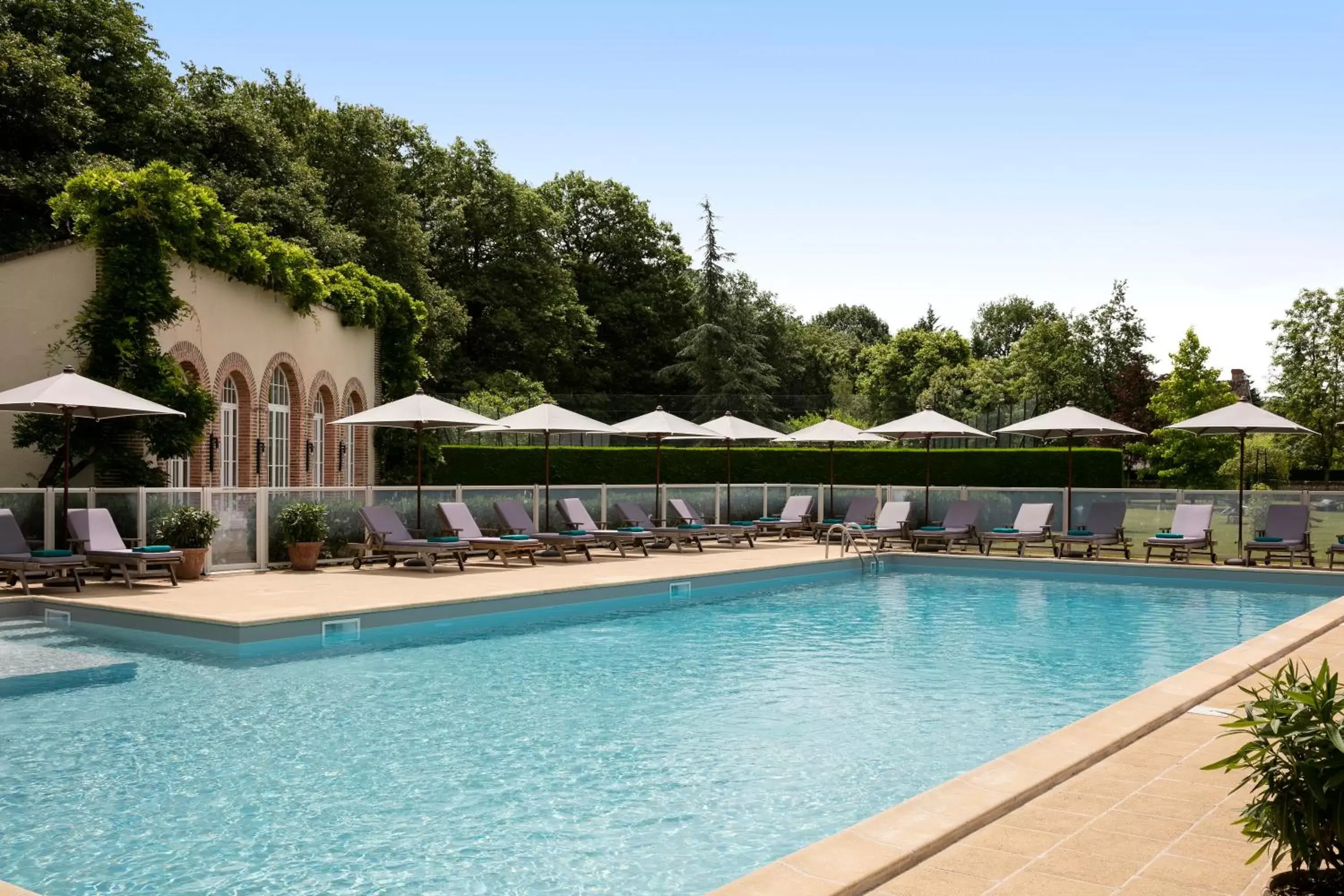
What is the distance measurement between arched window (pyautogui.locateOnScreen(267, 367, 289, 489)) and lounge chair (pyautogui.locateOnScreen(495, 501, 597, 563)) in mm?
5954

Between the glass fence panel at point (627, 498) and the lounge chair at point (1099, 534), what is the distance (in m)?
7.10

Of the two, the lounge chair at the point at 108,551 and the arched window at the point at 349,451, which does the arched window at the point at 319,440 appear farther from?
the lounge chair at the point at 108,551

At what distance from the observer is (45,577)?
41.4 ft

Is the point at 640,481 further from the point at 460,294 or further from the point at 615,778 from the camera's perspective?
the point at 615,778

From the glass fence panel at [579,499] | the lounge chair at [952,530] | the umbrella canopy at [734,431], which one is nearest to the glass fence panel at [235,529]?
the glass fence panel at [579,499]

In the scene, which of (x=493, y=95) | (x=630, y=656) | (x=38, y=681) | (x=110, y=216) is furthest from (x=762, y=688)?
(x=493, y=95)

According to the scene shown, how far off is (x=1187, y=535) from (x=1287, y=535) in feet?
4.56

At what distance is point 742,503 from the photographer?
891 inches

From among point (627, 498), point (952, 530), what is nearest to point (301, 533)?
point (627, 498)

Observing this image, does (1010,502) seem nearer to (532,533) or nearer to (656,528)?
(656,528)

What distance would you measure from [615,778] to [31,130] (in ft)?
80.4

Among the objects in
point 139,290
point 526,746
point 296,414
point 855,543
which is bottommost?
→ point 526,746

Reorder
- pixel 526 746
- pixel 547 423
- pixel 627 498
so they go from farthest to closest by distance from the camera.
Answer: pixel 627 498, pixel 547 423, pixel 526 746

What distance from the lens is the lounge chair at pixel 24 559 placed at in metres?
11.9
